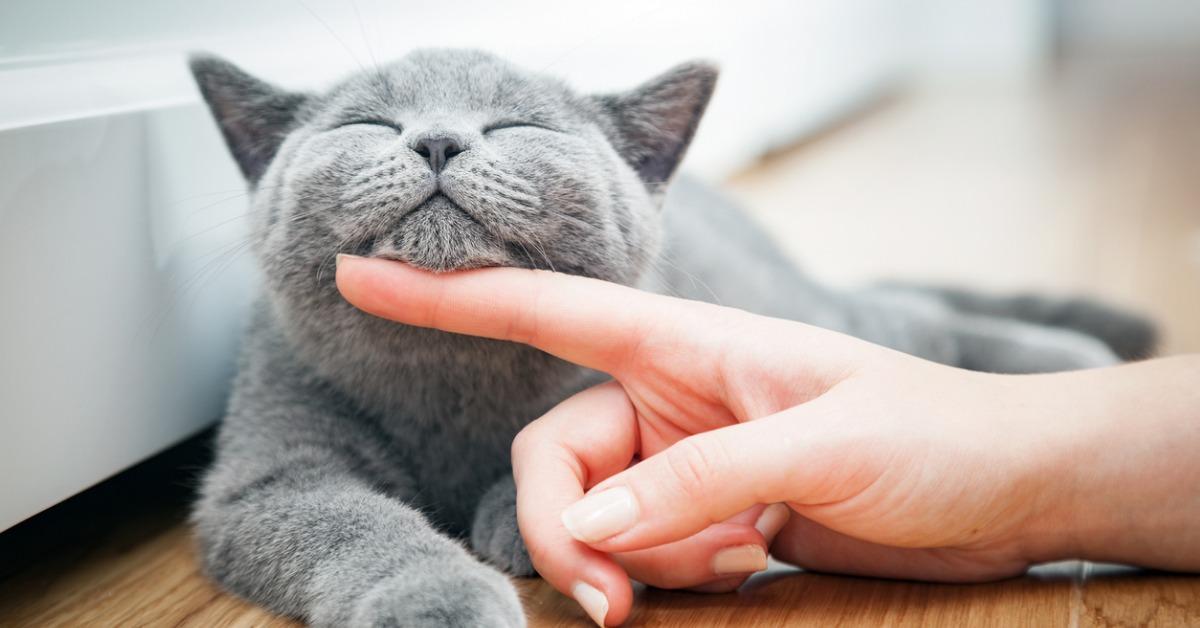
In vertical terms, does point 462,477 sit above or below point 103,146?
below

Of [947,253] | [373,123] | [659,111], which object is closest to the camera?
[373,123]

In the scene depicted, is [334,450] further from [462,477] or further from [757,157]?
[757,157]

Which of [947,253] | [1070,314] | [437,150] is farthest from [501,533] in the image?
[947,253]

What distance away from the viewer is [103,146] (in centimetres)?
101

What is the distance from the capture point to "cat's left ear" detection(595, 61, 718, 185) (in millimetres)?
1085

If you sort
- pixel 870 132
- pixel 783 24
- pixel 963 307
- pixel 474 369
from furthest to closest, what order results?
pixel 870 132 → pixel 783 24 → pixel 963 307 → pixel 474 369

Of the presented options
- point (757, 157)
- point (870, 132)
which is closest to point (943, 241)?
point (757, 157)

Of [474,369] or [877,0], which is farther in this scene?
[877,0]

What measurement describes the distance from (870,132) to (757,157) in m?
0.86

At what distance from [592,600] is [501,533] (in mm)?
169

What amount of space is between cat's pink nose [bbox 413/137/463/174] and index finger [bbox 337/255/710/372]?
0.31ft

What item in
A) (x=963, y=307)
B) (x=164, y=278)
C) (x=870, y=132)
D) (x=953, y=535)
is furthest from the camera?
(x=870, y=132)

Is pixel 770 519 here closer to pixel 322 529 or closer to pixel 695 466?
pixel 695 466

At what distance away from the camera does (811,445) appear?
760mm
